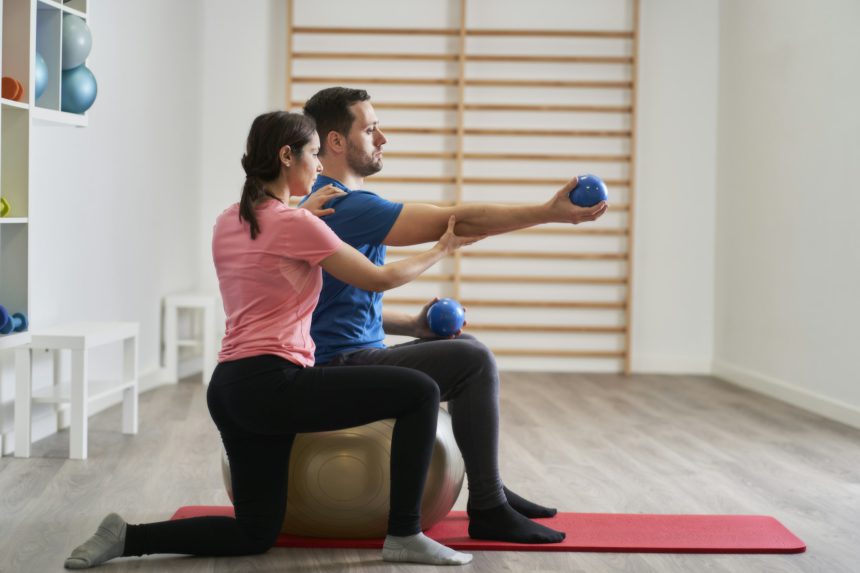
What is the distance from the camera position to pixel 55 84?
11.4 feet

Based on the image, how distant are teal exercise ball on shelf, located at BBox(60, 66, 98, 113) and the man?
1304 millimetres

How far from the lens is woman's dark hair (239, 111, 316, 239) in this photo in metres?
2.37

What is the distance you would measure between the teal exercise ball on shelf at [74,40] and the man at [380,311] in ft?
4.18

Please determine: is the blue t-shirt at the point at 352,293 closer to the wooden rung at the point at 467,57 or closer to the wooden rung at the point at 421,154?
the wooden rung at the point at 421,154

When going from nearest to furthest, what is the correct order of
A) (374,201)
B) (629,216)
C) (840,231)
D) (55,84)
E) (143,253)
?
(374,201), (55,84), (840,231), (143,253), (629,216)

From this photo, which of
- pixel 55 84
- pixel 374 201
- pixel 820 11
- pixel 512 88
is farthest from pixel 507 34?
pixel 374 201

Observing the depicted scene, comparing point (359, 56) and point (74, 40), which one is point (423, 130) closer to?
point (359, 56)

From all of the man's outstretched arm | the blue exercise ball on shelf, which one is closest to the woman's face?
the man's outstretched arm

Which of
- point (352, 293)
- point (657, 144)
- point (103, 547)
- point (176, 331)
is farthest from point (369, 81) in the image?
point (103, 547)

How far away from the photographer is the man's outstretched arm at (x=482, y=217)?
249 cm

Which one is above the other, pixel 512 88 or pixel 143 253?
pixel 512 88

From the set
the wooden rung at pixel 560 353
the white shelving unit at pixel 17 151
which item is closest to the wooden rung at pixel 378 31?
the wooden rung at pixel 560 353

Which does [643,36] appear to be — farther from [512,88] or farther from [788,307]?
[788,307]

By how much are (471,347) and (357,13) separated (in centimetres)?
436
